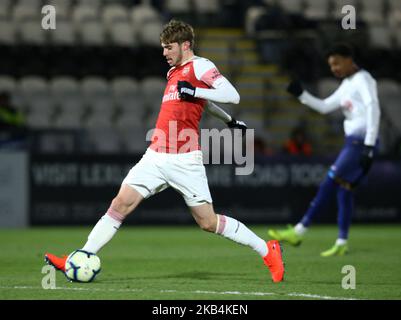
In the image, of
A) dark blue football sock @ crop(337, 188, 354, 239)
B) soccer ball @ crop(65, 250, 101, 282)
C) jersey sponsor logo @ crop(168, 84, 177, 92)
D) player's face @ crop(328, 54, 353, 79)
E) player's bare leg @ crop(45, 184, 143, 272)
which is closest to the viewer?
soccer ball @ crop(65, 250, 101, 282)

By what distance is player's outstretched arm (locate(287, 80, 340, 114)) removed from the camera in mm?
11203

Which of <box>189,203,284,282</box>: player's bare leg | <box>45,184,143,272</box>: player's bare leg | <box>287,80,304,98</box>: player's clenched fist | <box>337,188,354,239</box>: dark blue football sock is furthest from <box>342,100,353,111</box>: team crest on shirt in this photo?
<box>45,184,143,272</box>: player's bare leg

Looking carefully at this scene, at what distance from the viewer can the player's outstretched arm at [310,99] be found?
1120 cm

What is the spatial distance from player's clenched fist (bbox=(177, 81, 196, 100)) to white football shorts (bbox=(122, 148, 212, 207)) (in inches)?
23.3

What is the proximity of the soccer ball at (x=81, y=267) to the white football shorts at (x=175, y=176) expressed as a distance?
0.74 m

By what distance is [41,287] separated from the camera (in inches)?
329

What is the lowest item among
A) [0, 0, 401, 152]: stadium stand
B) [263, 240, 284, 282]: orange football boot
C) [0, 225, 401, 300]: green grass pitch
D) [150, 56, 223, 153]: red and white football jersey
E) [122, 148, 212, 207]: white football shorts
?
[0, 225, 401, 300]: green grass pitch

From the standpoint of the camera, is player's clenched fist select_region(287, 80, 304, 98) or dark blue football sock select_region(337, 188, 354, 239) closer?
player's clenched fist select_region(287, 80, 304, 98)

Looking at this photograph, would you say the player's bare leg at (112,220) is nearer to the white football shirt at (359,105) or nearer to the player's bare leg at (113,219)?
the player's bare leg at (113,219)

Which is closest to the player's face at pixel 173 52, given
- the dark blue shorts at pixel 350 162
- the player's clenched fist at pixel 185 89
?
the player's clenched fist at pixel 185 89

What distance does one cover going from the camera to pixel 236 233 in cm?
890

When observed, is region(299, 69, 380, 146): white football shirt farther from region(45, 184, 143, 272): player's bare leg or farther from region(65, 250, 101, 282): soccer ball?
region(65, 250, 101, 282): soccer ball

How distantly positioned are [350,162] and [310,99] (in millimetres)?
1195
